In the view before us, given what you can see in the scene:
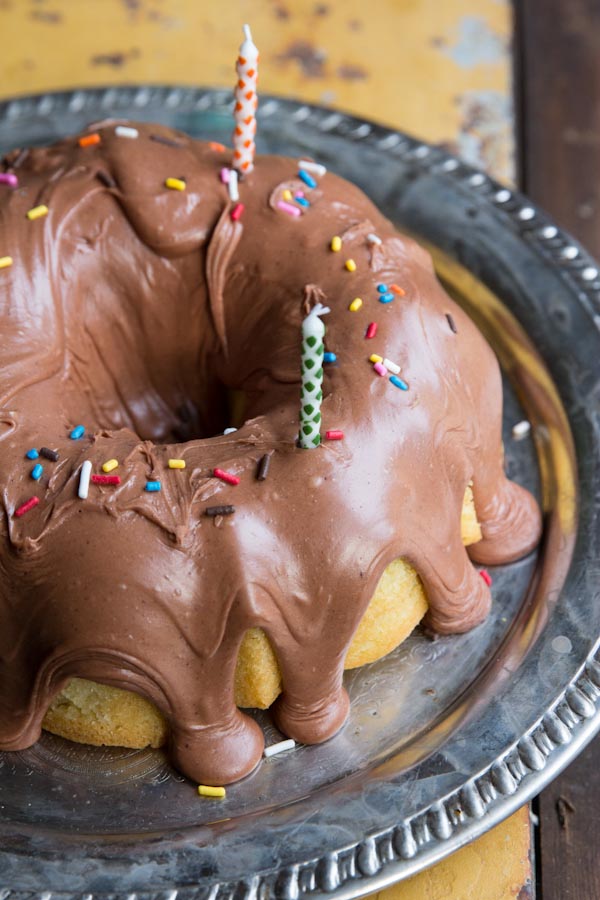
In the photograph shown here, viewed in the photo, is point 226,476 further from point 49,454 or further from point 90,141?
point 90,141

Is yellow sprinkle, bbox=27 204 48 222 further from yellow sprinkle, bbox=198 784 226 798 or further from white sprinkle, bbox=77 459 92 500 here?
yellow sprinkle, bbox=198 784 226 798

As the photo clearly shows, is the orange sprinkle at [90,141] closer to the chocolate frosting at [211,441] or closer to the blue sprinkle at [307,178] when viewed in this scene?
the chocolate frosting at [211,441]

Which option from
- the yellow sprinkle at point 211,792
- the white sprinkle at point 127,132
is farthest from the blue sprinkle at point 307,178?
the yellow sprinkle at point 211,792

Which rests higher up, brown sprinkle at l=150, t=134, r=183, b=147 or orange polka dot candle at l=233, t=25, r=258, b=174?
orange polka dot candle at l=233, t=25, r=258, b=174

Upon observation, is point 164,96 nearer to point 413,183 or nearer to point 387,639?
point 413,183

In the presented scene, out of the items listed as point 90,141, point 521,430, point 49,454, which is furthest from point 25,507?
point 521,430

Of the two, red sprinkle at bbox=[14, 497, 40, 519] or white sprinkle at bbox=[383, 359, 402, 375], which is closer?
red sprinkle at bbox=[14, 497, 40, 519]

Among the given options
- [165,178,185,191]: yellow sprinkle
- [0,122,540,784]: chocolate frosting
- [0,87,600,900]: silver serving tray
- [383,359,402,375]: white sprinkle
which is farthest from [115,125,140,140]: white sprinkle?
[0,87,600,900]: silver serving tray
